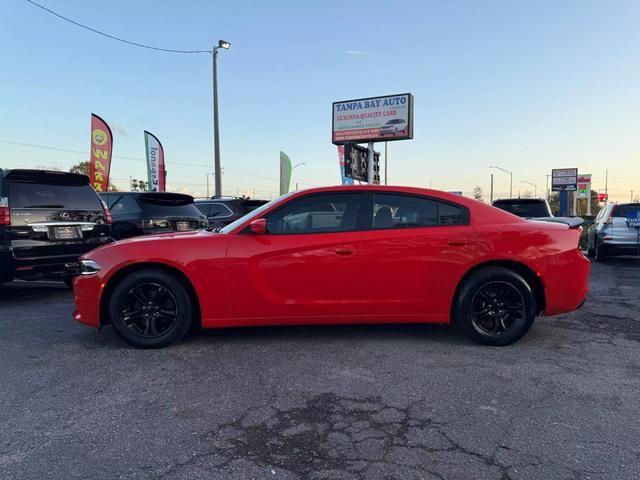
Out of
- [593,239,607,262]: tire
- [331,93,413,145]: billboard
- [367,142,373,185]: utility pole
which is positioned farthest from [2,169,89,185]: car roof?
[331,93,413,145]: billboard

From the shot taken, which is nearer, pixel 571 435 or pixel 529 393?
pixel 571 435

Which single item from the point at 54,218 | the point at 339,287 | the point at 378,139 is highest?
the point at 378,139

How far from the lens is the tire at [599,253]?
1125 cm

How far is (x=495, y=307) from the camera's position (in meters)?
4.31

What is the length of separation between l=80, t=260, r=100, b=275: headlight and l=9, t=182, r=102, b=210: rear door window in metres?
2.34

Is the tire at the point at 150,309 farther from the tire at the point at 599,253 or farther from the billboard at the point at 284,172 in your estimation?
the billboard at the point at 284,172

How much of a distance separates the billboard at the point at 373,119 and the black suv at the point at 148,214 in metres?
12.3

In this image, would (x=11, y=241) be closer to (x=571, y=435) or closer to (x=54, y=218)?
(x=54, y=218)

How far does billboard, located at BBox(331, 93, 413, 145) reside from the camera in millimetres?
18625

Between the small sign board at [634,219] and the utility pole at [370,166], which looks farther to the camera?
the utility pole at [370,166]

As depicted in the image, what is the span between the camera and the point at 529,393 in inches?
128

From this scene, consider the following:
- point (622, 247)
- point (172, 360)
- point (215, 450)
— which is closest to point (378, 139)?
point (622, 247)

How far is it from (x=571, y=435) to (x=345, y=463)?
137 cm

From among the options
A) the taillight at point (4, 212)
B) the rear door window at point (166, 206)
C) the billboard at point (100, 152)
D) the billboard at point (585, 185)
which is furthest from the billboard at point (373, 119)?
the billboard at point (585, 185)
